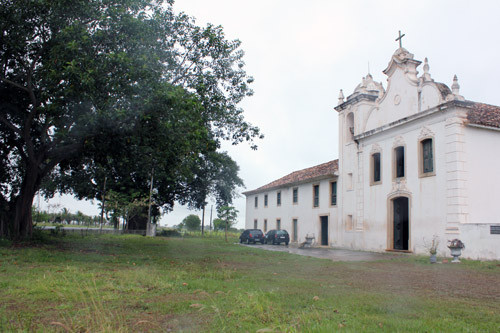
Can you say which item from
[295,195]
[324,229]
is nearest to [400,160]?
[324,229]

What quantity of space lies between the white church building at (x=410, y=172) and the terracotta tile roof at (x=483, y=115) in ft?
0.19

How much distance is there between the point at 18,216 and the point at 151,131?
7.89 meters

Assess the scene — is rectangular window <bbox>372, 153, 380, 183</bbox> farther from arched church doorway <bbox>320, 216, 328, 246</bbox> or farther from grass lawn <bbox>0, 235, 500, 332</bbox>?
grass lawn <bbox>0, 235, 500, 332</bbox>

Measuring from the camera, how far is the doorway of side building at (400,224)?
73.4ft

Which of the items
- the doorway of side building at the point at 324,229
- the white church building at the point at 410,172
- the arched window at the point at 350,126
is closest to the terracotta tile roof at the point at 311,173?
the white church building at the point at 410,172

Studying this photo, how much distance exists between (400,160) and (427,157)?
2.16 m

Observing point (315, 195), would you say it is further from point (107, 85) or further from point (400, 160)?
point (107, 85)

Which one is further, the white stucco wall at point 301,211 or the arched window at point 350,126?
the white stucco wall at point 301,211

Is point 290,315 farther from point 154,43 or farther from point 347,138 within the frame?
point 347,138

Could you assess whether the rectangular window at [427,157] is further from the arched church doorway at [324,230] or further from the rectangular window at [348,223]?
the arched church doorway at [324,230]

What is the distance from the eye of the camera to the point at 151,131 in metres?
14.9

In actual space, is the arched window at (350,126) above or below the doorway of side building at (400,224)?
above

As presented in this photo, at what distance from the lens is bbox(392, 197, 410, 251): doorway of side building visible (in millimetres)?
22359

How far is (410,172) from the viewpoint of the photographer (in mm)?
21172
